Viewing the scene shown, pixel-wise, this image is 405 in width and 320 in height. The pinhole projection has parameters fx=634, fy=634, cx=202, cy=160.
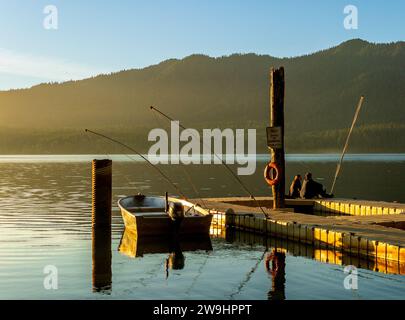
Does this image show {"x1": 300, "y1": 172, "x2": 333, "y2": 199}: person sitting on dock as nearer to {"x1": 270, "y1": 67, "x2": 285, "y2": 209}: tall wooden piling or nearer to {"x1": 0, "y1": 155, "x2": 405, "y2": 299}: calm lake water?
{"x1": 270, "y1": 67, "x2": 285, "y2": 209}: tall wooden piling

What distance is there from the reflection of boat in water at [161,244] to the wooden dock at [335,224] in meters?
2.80

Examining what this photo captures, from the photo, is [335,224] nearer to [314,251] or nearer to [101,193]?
[314,251]

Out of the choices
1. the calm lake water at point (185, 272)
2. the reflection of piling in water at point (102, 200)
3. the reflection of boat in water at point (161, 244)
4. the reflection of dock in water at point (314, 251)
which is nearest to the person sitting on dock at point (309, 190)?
the reflection of dock in water at point (314, 251)

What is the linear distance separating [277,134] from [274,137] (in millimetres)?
197

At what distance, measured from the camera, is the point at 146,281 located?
1627 cm

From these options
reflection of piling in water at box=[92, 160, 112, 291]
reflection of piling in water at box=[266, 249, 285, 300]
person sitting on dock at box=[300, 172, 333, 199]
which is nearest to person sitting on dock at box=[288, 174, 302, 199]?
person sitting on dock at box=[300, 172, 333, 199]

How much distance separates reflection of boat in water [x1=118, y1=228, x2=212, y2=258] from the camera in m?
21.0

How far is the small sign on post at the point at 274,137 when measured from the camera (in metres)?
27.3

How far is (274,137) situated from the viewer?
2744cm

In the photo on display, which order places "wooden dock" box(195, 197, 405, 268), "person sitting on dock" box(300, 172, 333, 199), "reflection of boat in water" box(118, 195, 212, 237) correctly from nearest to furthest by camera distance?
"wooden dock" box(195, 197, 405, 268), "reflection of boat in water" box(118, 195, 212, 237), "person sitting on dock" box(300, 172, 333, 199)
